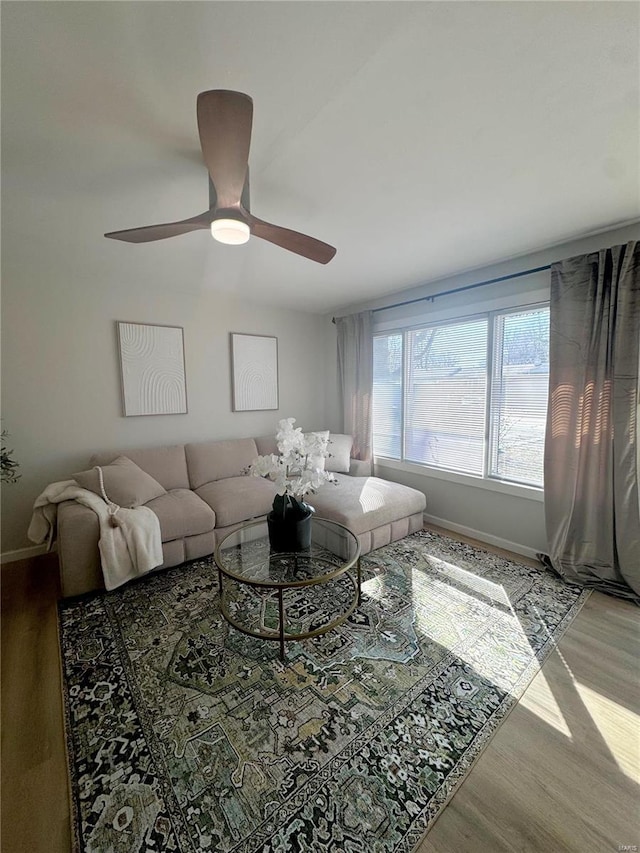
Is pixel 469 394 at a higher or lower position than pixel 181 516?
higher

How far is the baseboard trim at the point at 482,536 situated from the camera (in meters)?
2.77

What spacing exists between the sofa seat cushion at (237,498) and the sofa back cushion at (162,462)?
234mm

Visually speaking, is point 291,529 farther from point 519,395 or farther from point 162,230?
point 519,395

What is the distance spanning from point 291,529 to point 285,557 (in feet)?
0.73

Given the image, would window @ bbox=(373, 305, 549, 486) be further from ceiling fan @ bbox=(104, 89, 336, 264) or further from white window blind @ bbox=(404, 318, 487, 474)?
ceiling fan @ bbox=(104, 89, 336, 264)

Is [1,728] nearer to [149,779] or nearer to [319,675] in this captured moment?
[149,779]

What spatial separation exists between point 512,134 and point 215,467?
321 cm

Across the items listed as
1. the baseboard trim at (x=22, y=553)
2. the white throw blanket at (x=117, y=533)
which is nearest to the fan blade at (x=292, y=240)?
the white throw blanket at (x=117, y=533)

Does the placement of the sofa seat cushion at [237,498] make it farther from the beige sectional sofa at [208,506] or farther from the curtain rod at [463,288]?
the curtain rod at [463,288]

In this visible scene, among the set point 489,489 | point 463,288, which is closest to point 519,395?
point 489,489

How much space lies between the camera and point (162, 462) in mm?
3184

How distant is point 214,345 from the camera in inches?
148

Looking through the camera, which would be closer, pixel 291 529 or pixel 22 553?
pixel 291 529

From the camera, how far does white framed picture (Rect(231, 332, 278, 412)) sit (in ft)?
12.9
